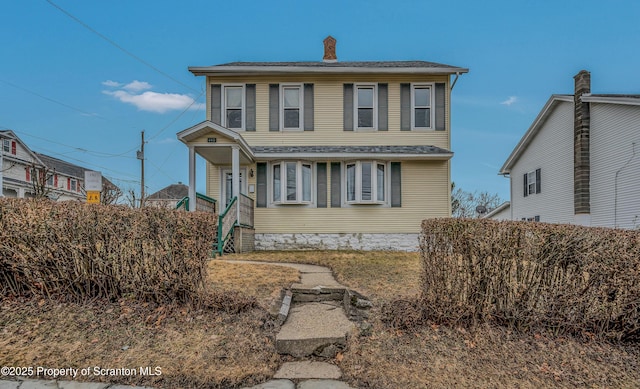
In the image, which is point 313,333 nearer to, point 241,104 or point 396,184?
point 396,184

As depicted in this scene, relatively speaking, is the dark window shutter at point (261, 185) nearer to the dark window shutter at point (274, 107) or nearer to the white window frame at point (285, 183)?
the white window frame at point (285, 183)

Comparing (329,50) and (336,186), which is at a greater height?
(329,50)

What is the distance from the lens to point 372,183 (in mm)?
12445

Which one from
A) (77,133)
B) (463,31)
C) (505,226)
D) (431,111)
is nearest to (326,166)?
(431,111)

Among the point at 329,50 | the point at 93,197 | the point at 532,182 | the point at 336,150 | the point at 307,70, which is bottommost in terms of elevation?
the point at 93,197

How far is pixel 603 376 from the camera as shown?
3.88 meters

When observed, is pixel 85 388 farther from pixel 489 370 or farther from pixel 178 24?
pixel 178 24

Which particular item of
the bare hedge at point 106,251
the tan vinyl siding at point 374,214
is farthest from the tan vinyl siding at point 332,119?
the bare hedge at point 106,251

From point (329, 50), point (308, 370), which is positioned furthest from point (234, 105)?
point (308, 370)

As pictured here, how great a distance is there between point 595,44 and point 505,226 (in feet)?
42.3

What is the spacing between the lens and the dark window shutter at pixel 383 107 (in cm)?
1294

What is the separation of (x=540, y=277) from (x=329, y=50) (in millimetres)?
12690

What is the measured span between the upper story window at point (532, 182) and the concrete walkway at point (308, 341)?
1556 centimetres

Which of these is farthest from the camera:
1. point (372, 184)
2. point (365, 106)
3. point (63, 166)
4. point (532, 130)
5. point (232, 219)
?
point (63, 166)
